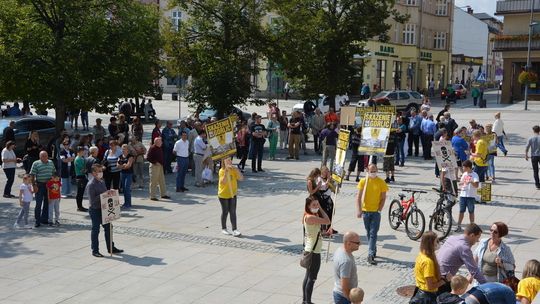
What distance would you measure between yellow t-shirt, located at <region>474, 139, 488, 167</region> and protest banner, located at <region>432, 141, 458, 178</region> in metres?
1.93

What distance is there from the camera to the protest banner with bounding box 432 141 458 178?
51.6ft

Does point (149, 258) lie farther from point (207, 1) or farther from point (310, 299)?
point (207, 1)

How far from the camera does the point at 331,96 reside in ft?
102

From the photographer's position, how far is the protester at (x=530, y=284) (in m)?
7.61

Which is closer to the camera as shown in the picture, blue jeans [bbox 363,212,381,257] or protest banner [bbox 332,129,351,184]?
blue jeans [bbox 363,212,381,257]

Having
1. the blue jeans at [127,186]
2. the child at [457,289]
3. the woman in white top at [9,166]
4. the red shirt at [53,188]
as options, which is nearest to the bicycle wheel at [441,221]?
the child at [457,289]

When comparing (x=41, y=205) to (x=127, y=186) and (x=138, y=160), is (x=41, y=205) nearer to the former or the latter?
(x=127, y=186)

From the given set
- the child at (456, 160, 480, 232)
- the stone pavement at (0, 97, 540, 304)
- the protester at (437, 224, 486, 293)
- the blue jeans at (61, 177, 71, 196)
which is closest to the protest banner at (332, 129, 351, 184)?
the stone pavement at (0, 97, 540, 304)

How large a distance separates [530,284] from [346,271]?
6.62 feet

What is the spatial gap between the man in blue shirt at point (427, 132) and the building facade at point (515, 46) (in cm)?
3226

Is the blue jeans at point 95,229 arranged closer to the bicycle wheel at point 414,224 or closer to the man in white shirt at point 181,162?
the bicycle wheel at point 414,224

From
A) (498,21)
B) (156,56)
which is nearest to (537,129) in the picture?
(156,56)

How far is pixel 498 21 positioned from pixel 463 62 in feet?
129

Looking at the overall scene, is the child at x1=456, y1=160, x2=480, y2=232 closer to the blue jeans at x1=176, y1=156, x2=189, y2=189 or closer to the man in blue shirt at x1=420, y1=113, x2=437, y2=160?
the blue jeans at x1=176, y1=156, x2=189, y2=189
